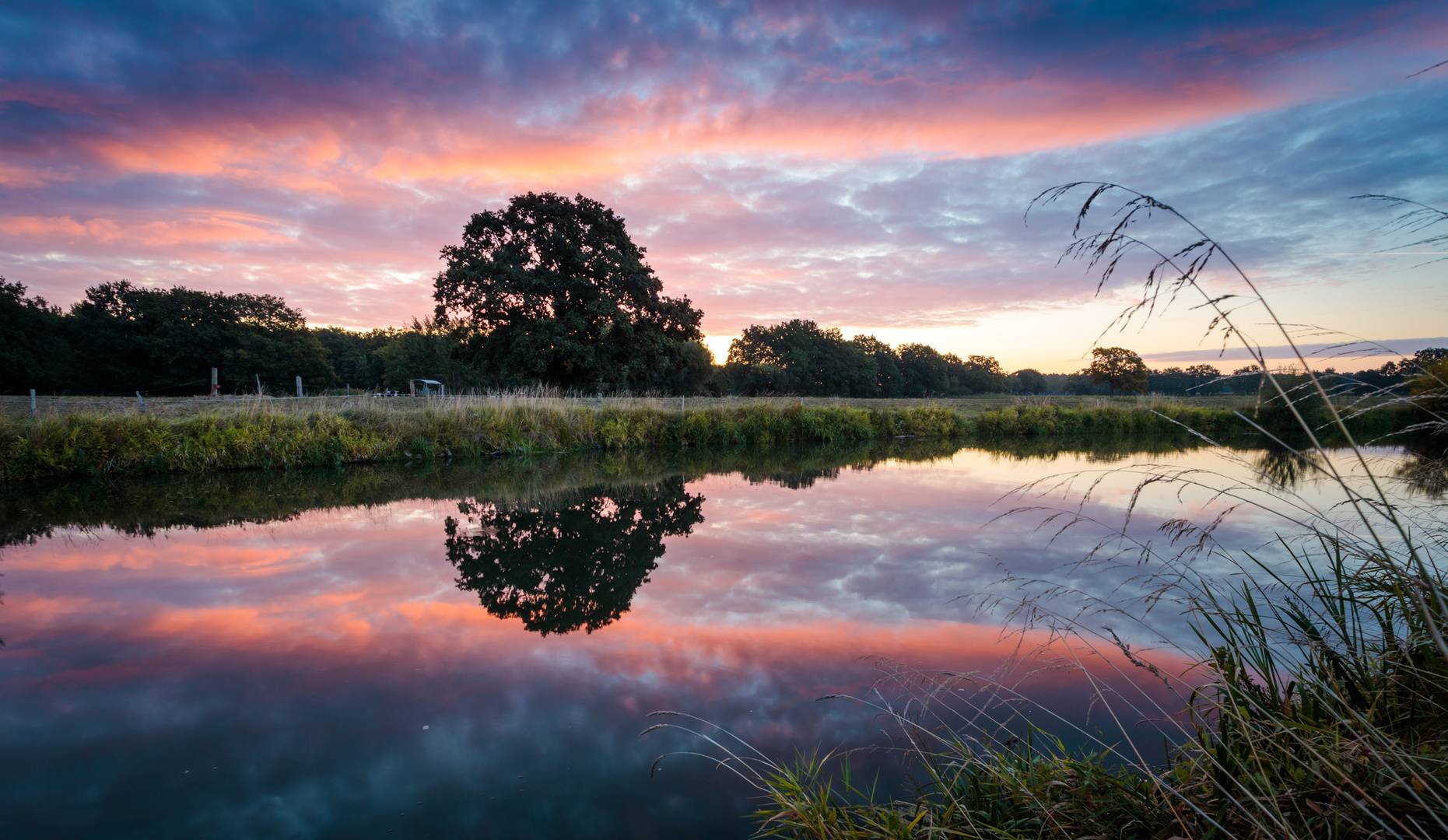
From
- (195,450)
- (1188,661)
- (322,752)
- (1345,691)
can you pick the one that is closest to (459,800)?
(322,752)

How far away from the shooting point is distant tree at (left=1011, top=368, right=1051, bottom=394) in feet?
278

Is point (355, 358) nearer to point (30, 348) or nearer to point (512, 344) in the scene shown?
point (30, 348)

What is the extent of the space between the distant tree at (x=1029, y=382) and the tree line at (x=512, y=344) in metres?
13.9

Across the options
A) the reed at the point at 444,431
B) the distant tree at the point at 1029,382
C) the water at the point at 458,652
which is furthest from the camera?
the distant tree at the point at 1029,382

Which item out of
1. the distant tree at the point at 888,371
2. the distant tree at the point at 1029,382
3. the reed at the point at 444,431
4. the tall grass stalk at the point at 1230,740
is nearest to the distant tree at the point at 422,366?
the reed at the point at 444,431

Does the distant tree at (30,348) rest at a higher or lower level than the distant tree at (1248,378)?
higher

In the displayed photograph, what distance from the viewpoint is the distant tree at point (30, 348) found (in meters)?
33.8

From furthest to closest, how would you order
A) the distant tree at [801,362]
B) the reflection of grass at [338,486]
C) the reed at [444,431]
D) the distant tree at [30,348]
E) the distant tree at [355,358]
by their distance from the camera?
the distant tree at [355,358], the distant tree at [801,362], the distant tree at [30,348], the reed at [444,431], the reflection of grass at [338,486]

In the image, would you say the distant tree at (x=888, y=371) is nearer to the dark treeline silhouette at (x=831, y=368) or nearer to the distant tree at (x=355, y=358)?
the dark treeline silhouette at (x=831, y=368)

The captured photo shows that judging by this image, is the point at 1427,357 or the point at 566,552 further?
the point at 566,552

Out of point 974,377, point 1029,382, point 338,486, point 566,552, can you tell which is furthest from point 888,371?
point 566,552

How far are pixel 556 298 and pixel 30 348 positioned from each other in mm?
34941

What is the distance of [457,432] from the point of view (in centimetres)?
1387

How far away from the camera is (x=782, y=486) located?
32.1 ft
